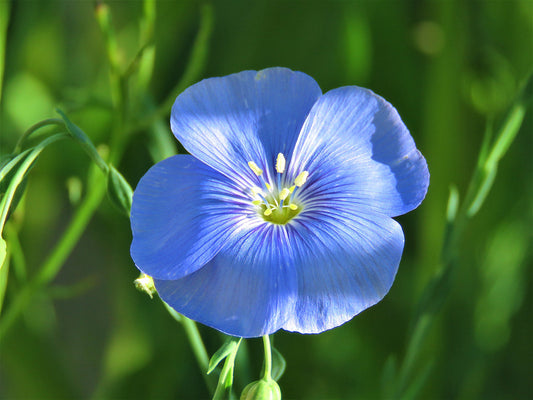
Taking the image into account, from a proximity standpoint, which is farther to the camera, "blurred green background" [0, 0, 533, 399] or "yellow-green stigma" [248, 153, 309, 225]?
"blurred green background" [0, 0, 533, 399]

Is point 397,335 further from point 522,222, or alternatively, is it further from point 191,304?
point 191,304

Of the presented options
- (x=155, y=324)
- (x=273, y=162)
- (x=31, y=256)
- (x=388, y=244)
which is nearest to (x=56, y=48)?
(x=31, y=256)

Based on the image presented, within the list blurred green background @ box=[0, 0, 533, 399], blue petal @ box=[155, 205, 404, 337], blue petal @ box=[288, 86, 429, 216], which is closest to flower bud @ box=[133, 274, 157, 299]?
blue petal @ box=[155, 205, 404, 337]

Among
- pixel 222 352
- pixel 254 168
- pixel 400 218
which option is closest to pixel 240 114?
pixel 254 168

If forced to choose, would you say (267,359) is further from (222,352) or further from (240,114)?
(240,114)

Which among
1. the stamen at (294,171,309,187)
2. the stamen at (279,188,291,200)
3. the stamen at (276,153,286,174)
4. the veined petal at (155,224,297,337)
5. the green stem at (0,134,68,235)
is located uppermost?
the green stem at (0,134,68,235)

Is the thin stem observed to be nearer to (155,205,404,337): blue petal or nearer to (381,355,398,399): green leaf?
(155,205,404,337): blue petal

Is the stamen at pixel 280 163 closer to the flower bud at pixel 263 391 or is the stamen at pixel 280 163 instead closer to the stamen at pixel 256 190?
the stamen at pixel 256 190
